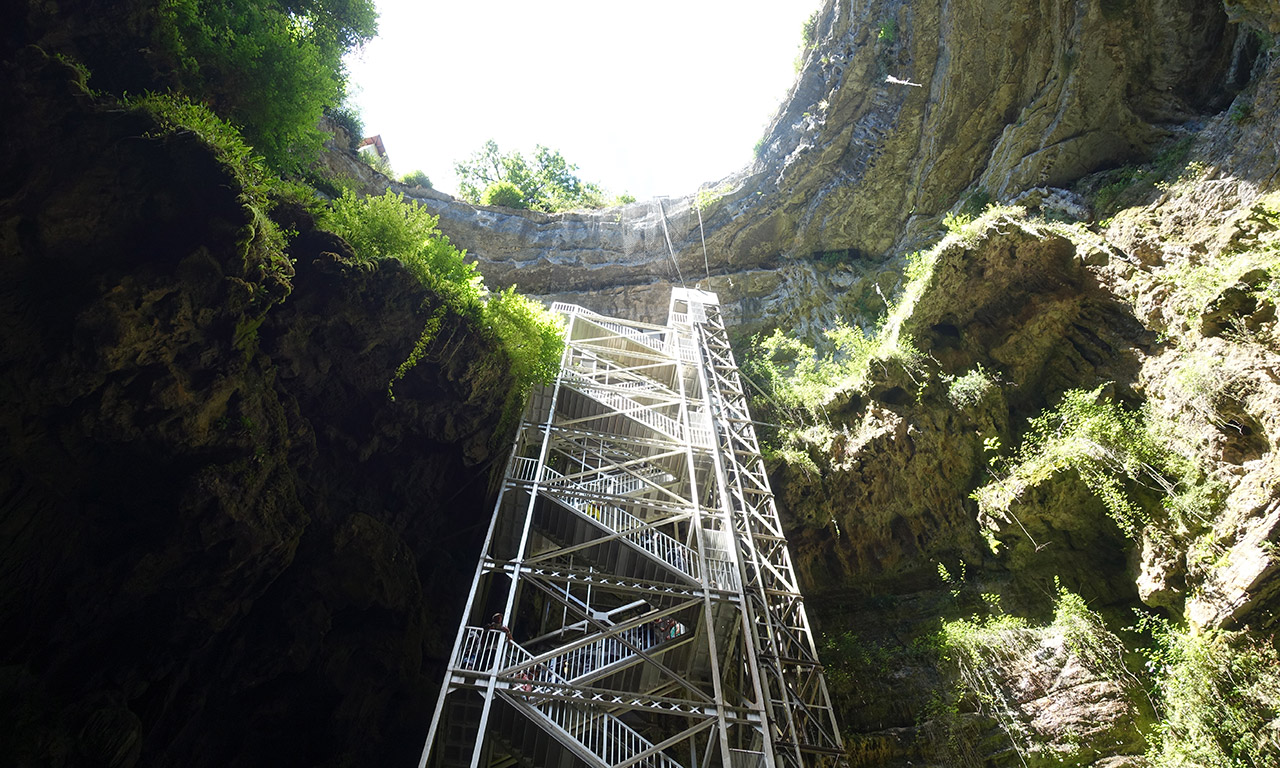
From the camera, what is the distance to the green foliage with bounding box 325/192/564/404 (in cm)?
997

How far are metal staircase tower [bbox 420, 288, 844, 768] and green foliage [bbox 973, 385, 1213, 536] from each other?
458 centimetres

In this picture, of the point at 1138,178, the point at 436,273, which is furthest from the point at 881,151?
the point at 436,273

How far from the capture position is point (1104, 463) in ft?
32.6

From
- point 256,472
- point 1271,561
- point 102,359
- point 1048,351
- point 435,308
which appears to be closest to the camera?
point 102,359

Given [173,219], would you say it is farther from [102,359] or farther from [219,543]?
[219,543]

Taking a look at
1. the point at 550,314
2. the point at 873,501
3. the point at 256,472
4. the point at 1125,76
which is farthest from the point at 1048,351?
the point at 256,472

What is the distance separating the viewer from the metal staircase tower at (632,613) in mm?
7211

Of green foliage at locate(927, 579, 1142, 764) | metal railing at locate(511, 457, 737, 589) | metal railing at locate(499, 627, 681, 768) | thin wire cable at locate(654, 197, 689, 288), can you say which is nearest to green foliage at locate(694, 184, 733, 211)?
thin wire cable at locate(654, 197, 689, 288)

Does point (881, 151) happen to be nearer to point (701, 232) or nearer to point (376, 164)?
point (701, 232)

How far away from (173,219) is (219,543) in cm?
413

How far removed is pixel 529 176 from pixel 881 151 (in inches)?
678

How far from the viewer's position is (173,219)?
7.55m

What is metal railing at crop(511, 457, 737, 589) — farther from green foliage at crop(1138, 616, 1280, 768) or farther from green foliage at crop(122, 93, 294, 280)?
green foliage at crop(1138, 616, 1280, 768)

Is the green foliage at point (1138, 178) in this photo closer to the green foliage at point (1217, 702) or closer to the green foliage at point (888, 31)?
the green foliage at point (888, 31)
